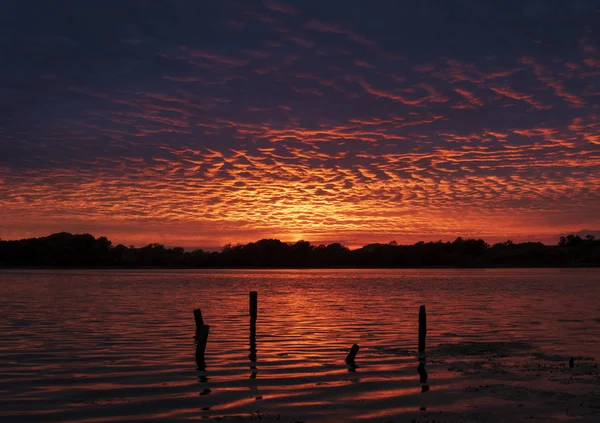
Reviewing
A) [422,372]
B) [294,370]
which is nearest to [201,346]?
[294,370]

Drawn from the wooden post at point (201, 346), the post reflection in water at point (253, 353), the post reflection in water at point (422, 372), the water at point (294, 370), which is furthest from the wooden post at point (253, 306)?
the post reflection in water at point (422, 372)

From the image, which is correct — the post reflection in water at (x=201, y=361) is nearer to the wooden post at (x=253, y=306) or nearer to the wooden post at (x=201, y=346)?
the wooden post at (x=201, y=346)

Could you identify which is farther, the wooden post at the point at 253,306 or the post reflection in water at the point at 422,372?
the wooden post at the point at 253,306

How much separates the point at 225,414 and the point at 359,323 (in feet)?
96.4

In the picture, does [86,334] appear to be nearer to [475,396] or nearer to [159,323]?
[159,323]

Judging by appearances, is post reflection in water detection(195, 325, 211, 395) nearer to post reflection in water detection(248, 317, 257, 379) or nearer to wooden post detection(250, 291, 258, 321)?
post reflection in water detection(248, 317, 257, 379)

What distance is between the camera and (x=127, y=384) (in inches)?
896

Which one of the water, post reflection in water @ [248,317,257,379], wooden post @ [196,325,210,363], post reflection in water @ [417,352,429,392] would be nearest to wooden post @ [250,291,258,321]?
post reflection in water @ [248,317,257,379]

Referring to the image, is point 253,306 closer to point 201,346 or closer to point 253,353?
point 253,353

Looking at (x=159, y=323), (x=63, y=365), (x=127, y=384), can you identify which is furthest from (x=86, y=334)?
(x=127, y=384)

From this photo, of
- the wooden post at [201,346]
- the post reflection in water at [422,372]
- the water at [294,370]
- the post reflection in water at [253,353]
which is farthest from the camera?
the wooden post at [201,346]

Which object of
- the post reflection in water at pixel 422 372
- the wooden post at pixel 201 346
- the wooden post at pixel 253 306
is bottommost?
the post reflection in water at pixel 422 372

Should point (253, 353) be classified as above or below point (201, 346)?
below

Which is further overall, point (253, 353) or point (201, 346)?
point (253, 353)
